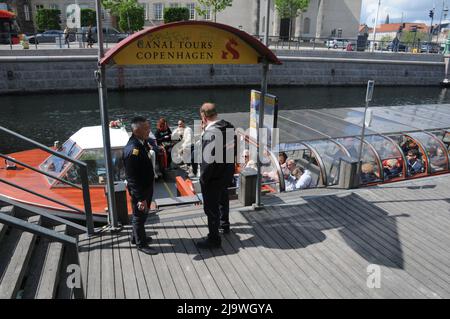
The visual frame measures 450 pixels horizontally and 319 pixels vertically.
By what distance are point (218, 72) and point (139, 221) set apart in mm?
30399

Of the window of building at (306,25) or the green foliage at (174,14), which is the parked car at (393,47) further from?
the green foliage at (174,14)

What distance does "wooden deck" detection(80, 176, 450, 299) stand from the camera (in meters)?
4.70

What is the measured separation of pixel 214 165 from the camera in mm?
5035

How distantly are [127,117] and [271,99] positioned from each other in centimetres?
1950

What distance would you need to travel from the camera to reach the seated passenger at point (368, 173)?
877 cm

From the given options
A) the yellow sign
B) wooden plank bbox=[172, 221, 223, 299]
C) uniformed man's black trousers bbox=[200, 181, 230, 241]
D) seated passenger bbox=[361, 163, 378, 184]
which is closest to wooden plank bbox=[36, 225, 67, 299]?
wooden plank bbox=[172, 221, 223, 299]

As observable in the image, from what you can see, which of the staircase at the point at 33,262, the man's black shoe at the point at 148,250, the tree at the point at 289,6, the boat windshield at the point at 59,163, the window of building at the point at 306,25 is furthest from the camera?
the window of building at the point at 306,25

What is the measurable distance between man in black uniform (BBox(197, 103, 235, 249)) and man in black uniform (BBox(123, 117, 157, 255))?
0.74 meters

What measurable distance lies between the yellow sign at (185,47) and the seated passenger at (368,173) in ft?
14.8

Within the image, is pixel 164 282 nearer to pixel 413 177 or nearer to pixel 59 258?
pixel 59 258

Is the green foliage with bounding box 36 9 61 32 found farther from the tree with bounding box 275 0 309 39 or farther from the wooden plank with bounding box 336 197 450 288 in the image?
the wooden plank with bounding box 336 197 450 288

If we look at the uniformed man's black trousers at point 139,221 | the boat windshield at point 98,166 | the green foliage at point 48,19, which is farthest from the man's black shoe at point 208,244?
the green foliage at point 48,19

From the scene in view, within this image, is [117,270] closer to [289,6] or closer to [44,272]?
[44,272]
